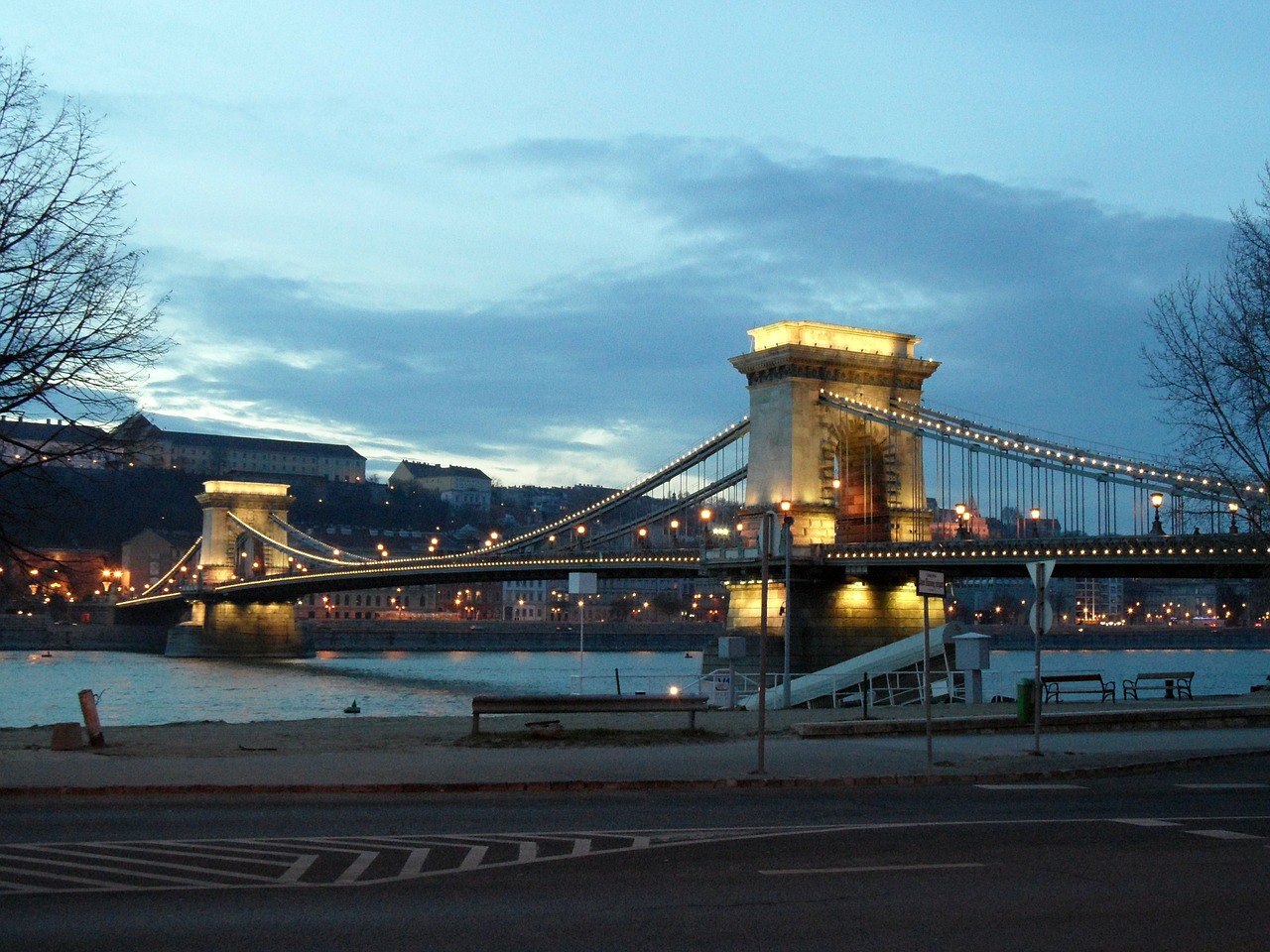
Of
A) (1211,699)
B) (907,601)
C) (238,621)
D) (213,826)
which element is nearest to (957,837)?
(213,826)

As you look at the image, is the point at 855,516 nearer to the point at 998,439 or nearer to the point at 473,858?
the point at 998,439

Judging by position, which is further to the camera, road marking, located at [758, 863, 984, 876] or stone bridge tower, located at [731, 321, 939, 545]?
stone bridge tower, located at [731, 321, 939, 545]

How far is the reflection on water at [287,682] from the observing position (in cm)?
5488

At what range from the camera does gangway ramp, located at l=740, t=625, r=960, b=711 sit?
40.4m

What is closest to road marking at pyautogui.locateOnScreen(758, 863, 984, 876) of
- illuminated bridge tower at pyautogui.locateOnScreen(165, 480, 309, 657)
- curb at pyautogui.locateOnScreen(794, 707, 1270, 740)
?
curb at pyautogui.locateOnScreen(794, 707, 1270, 740)

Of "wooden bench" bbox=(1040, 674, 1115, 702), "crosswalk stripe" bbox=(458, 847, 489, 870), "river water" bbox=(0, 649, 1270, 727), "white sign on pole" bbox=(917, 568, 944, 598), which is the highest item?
"white sign on pole" bbox=(917, 568, 944, 598)

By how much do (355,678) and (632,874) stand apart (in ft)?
256

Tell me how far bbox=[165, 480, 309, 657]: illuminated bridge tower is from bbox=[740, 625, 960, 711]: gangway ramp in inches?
3285

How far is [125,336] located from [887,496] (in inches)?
2024

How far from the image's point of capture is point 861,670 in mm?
42000

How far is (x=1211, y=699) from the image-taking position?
119 ft

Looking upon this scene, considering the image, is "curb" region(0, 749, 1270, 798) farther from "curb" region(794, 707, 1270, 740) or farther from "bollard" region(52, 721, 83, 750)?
"curb" region(794, 707, 1270, 740)

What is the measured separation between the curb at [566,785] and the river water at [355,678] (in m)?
15.8

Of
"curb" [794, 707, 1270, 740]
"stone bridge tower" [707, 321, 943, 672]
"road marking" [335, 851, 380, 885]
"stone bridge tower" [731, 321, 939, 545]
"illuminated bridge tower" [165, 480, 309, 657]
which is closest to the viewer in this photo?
"road marking" [335, 851, 380, 885]
